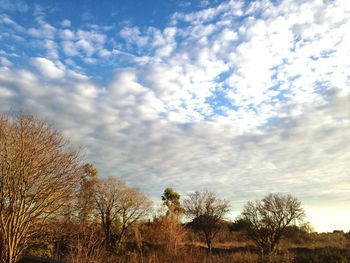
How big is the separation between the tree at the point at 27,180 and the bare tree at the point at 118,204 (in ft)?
99.5

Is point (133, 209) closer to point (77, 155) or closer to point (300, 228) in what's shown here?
point (300, 228)

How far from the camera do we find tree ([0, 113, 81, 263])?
65.6ft

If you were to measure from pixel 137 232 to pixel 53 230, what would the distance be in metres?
29.9

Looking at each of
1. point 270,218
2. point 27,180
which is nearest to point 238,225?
point 270,218

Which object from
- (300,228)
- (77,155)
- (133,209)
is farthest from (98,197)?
(77,155)

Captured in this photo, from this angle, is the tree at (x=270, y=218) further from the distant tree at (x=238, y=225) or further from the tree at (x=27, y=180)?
the tree at (x=27, y=180)

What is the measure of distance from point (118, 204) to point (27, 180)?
32916mm

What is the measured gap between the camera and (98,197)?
51844 mm

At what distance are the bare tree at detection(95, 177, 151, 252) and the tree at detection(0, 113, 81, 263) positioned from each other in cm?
3033

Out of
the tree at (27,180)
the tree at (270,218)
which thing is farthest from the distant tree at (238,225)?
the tree at (27,180)

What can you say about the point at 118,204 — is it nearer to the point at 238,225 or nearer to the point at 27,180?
the point at 238,225

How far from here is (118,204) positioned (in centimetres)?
5225

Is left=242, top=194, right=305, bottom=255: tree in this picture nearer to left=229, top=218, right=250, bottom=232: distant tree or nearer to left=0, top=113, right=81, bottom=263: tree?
left=229, top=218, right=250, bottom=232: distant tree

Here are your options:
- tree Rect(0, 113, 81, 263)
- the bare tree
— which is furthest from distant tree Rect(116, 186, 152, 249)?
tree Rect(0, 113, 81, 263)
